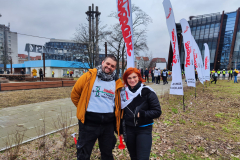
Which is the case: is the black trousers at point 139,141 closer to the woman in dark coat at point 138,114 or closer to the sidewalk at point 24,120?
the woman in dark coat at point 138,114

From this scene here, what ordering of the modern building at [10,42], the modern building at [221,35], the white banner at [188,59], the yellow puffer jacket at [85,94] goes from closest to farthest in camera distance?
the yellow puffer jacket at [85,94], the white banner at [188,59], the modern building at [221,35], the modern building at [10,42]

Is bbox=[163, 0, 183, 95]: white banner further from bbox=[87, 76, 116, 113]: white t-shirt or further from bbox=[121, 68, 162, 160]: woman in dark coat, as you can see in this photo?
bbox=[87, 76, 116, 113]: white t-shirt

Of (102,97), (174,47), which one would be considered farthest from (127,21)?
(102,97)

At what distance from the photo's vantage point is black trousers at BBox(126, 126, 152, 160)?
6.72 feet

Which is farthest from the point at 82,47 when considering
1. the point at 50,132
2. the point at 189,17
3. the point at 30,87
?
the point at 189,17

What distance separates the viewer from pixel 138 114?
2049mm

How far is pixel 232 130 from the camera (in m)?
4.55

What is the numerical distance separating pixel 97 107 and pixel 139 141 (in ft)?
2.41

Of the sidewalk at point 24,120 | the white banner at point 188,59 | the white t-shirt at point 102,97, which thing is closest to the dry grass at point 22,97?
the sidewalk at point 24,120

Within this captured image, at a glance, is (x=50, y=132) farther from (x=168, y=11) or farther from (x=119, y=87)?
(x=168, y=11)

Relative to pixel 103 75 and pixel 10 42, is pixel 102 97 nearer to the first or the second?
pixel 103 75

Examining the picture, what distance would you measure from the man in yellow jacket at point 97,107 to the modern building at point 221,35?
154 ft

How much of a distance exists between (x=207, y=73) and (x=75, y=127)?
15.7 m

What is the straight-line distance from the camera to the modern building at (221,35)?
136ft
